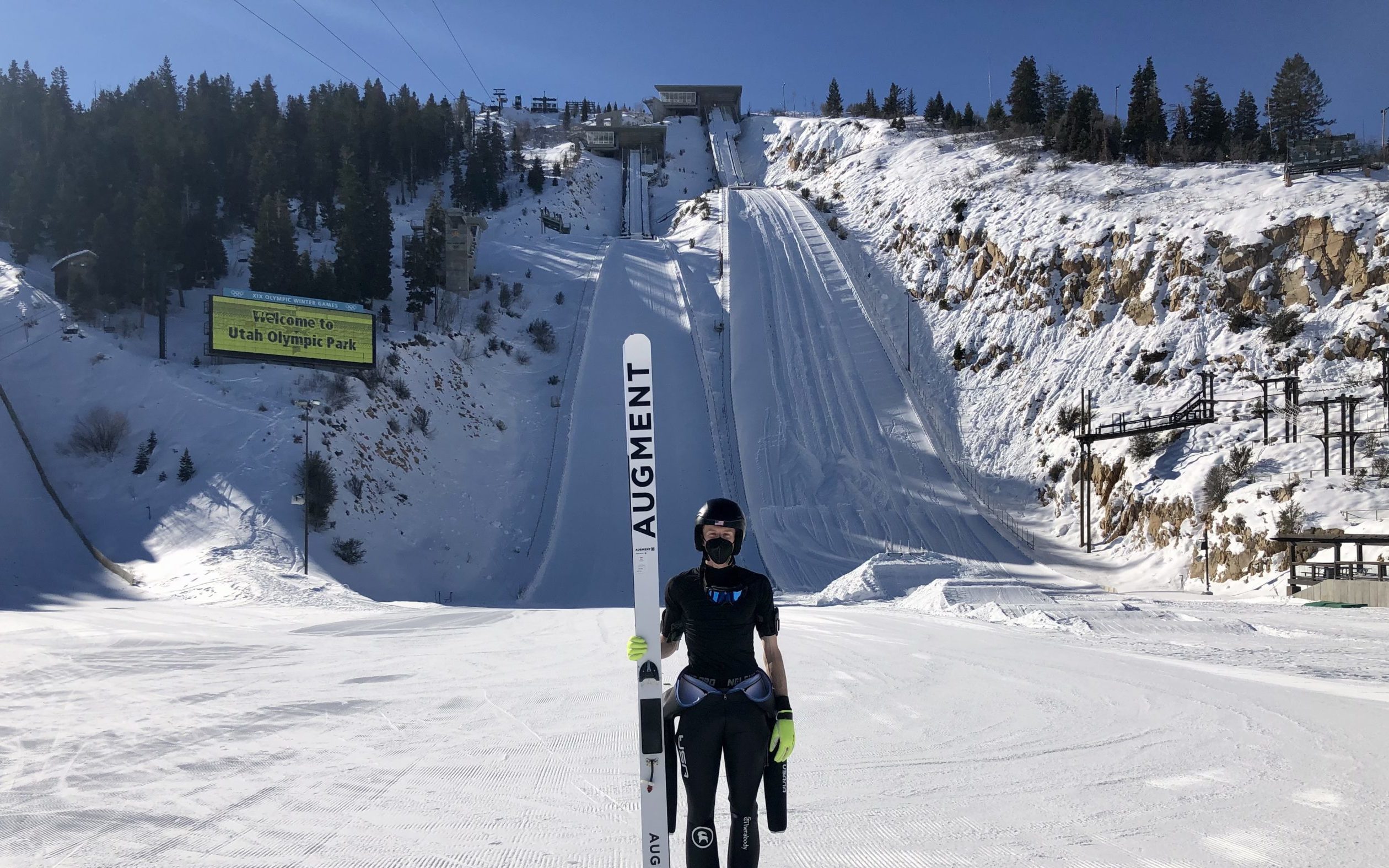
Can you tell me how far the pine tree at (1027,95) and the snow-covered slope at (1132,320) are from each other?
1732cm

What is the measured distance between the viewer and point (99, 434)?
3100 centimetres

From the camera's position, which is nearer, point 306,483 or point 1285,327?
point 306,483

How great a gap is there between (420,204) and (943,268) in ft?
157

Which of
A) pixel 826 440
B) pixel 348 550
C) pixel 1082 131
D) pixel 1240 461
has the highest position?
pixel 1082 131

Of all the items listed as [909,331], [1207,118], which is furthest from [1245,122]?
[909,331]

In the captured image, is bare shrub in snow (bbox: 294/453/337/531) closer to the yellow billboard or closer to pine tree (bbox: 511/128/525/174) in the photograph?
the yellow billboard

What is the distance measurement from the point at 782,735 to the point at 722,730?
28 centimetres

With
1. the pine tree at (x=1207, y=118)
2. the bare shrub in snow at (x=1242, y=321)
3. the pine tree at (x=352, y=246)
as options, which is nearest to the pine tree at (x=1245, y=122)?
the pine tree at (x=1207, y=118)

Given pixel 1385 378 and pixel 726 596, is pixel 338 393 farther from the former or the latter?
pixel 1385 378

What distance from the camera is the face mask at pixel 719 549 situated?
4.29m

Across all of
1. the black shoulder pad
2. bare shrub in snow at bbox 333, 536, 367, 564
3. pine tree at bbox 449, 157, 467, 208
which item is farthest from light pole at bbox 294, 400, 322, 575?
pine tree at bbox 449, 157, 467, 208

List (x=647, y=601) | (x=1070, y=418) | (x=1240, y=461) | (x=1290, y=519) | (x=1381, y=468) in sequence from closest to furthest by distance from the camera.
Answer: (x=647, y=601) < (x=1290, y=519) < (x=1381, y=468) < (x=1240, y=461) < (x=1070, y=418)

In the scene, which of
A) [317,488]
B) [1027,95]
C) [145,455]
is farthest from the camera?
[1027,95]

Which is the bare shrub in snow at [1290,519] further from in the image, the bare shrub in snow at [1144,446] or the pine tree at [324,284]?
the pine tree at [324,284]
